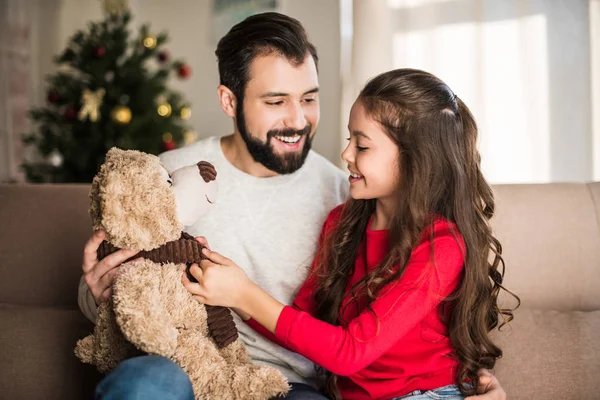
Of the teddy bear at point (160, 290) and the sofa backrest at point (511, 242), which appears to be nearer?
the teddy bear at point (160, 290)

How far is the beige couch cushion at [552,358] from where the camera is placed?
4.81ft

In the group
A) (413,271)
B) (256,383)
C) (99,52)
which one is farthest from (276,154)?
(99,52)

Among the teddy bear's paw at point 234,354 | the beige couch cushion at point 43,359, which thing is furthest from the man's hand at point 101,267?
the beige couch cushion at point 43,359

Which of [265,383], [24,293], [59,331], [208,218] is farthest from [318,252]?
[24,293]

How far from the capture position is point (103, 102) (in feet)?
12.2

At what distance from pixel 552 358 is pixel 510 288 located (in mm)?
229

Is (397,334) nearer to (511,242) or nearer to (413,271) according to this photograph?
(413,271)

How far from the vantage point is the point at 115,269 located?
48.4 inches

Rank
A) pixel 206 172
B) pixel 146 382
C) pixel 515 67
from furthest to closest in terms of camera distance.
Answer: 1. pixel 515 67
2. pixel 206 172
3. pixel 146 382

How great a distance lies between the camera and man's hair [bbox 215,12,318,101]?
169 centimetres

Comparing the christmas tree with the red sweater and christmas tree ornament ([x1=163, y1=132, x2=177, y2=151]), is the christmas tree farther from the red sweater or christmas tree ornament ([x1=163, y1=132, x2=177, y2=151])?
the red sweater

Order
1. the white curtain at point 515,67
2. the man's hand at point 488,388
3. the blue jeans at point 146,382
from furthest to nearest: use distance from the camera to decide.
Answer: the white curtain at point 515,67 → the man's hand at point 488,388 → the blue jeans at point 146,382

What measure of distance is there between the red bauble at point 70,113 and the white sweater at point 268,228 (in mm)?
2202

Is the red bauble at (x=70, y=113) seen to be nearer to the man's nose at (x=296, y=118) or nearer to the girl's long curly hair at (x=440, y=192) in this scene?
the man's nose at (x=296, y=118)
